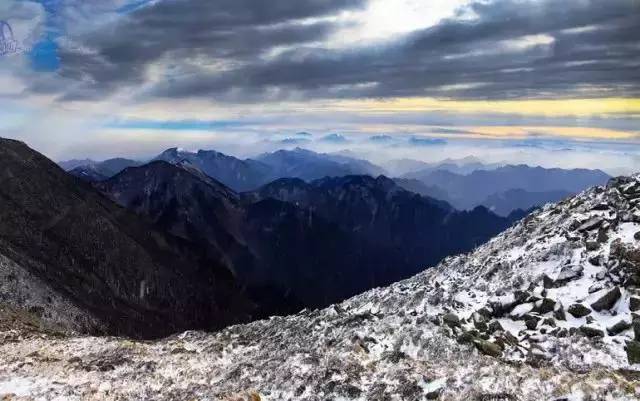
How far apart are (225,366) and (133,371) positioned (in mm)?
5846

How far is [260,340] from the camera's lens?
3781cm

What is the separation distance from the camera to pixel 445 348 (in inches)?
1067

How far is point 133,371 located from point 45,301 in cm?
17947

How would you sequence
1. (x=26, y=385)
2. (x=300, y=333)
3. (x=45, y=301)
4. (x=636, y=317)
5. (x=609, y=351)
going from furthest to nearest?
(x=45, y=301)
(x=300, y=333)
(x=26, y=385)
(x=636, y=317)
(x=609, y=351)

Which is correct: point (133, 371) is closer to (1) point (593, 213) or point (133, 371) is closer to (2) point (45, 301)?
(1) point (593, 213)

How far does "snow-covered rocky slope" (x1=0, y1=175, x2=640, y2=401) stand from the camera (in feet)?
71.8

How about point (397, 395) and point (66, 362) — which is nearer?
point (397, 395)

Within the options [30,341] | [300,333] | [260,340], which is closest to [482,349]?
[300,333]

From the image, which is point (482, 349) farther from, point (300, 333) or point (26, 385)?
point (26, 385)

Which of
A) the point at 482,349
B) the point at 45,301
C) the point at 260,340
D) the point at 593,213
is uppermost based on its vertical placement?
the point at 593,213

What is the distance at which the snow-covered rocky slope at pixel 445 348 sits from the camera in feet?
71.8

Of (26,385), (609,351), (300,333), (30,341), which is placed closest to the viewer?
(609,351)

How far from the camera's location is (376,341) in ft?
95.0

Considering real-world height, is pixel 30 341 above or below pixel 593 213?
below
